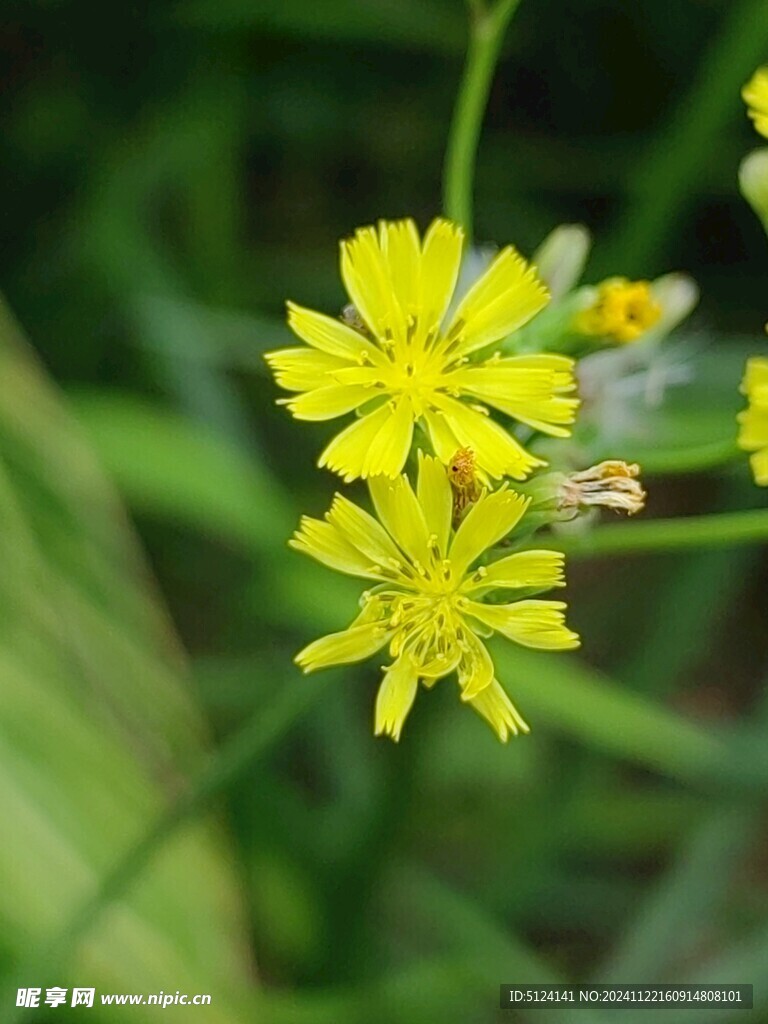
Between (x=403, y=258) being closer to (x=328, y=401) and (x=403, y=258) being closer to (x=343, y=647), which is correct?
(x=328, y=401)

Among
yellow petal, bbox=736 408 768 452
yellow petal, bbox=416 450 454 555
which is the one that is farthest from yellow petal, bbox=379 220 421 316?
yellow petal, bbox=736 408 768 452

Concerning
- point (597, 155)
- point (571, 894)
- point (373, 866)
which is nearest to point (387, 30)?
point (597, 155)

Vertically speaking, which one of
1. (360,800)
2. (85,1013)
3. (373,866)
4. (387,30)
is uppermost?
(387,30)

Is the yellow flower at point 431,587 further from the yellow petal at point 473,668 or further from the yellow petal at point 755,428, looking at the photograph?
the yellow petal at point 755,428

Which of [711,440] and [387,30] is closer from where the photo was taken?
[711,440]

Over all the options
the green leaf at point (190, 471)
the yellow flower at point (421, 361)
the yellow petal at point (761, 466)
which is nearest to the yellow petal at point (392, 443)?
the yellow flower at point (421, 361)

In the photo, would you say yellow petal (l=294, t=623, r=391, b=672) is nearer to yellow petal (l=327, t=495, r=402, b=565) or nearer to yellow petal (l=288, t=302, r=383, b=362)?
yellow petal (l=327, t=495, r=402, b=565)

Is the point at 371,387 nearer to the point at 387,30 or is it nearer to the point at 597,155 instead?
the point at 387,30
